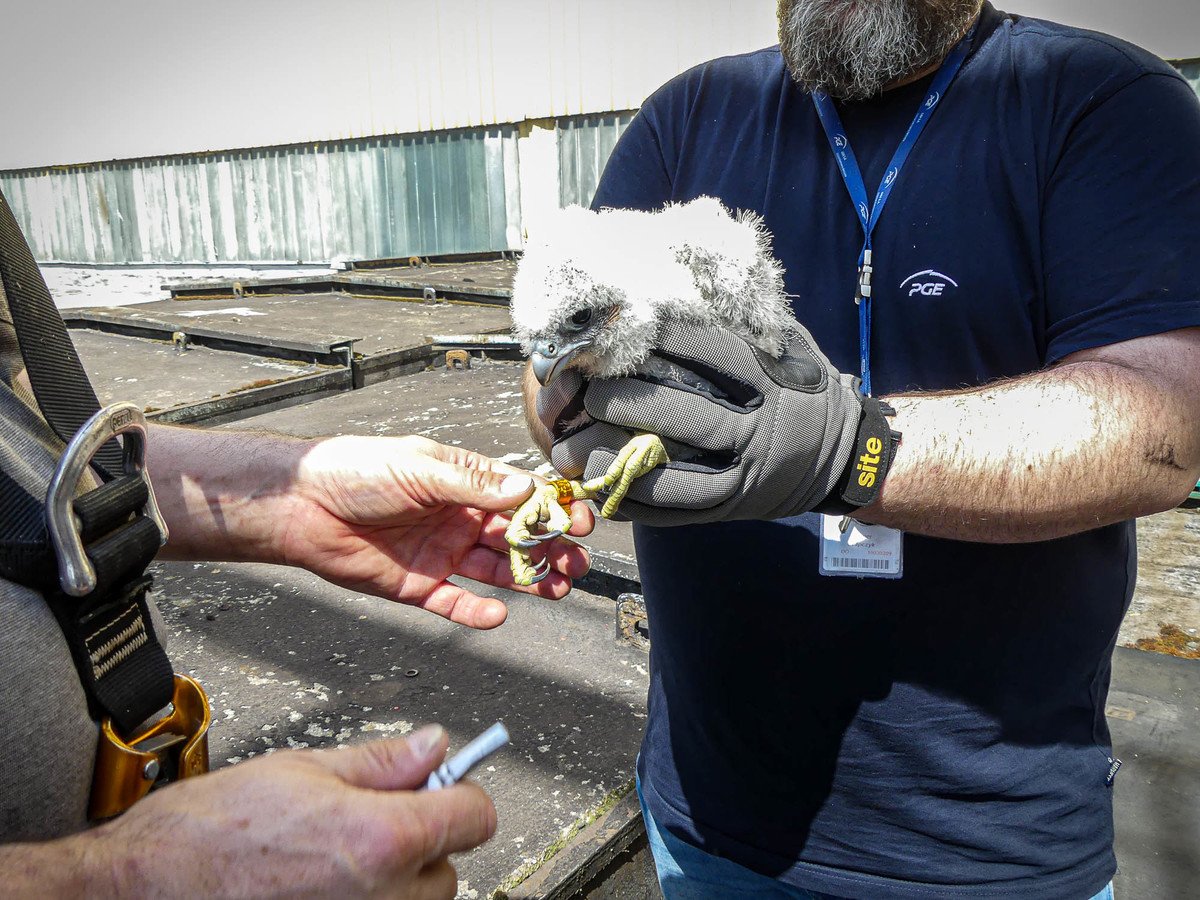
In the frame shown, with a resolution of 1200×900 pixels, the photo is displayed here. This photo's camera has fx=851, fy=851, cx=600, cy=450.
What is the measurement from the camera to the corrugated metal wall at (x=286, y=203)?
1275cm

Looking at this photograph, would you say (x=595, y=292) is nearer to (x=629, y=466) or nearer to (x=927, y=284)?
(x=629, y=466)

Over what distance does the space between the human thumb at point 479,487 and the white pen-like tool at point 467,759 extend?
532mm

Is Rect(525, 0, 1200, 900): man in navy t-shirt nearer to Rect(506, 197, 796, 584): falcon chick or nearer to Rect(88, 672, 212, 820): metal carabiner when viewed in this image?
Rect(506, 197, 796, 584): falcon chick

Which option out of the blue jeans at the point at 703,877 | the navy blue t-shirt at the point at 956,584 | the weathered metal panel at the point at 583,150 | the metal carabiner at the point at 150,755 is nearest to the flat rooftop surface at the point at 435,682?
the blue jeans at the point at 703,877

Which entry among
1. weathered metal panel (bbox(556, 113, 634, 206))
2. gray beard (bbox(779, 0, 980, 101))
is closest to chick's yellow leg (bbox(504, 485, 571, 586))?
gray beard (bbox(779, 0, 980, 101))

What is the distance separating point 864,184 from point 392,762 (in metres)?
1.17

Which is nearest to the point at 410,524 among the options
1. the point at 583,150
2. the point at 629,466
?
the point at 629,466

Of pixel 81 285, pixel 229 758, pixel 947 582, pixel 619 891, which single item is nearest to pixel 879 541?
pixel 947 582

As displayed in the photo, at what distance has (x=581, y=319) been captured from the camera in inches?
40.9

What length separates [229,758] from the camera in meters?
1.88

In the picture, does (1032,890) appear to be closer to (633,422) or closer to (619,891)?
(619,891)

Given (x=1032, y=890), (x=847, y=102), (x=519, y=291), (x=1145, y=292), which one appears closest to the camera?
(x=519, y=291)

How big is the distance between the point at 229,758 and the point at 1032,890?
1594 mm

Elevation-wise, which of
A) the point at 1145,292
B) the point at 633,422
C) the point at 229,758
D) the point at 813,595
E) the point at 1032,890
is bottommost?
the point at 229,758
